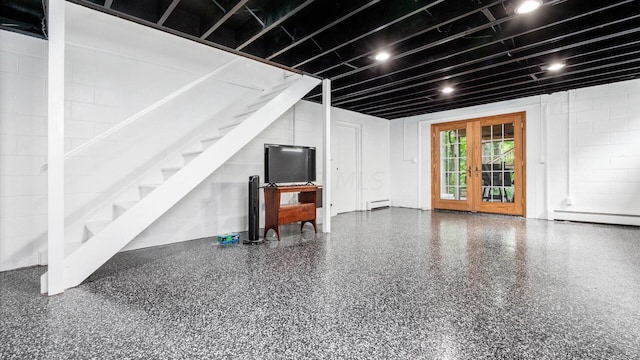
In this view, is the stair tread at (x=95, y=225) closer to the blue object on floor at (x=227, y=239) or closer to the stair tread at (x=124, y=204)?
the stair tread at (x=124, y=204)

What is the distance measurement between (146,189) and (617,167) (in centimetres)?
731

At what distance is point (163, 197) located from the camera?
3094 millimetres

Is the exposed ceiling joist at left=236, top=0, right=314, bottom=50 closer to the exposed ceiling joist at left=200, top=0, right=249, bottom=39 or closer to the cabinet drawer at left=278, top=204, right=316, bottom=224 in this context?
the exposed ceiling joist at left=200, top=0, right=249, bottom=39

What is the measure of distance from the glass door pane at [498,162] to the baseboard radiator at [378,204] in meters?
2.27

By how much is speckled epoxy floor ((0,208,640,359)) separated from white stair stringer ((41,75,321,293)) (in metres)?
0.18

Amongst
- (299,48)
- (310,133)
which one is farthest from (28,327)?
(310,133)

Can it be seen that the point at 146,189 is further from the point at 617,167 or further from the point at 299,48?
the point at 617,167

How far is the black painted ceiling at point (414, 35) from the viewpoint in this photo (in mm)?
2881

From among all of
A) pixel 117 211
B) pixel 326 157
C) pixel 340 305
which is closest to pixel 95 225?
pixel 117 211

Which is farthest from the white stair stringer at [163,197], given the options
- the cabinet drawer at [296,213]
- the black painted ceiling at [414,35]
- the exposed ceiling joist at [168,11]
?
the exposed ceiling joist at [168,11]

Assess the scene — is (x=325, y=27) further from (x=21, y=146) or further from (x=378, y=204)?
(x=378, y=204)

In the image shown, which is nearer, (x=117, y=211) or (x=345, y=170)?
(x=117, y=211)

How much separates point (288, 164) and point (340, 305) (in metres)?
2.78

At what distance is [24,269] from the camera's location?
2.95 meters
